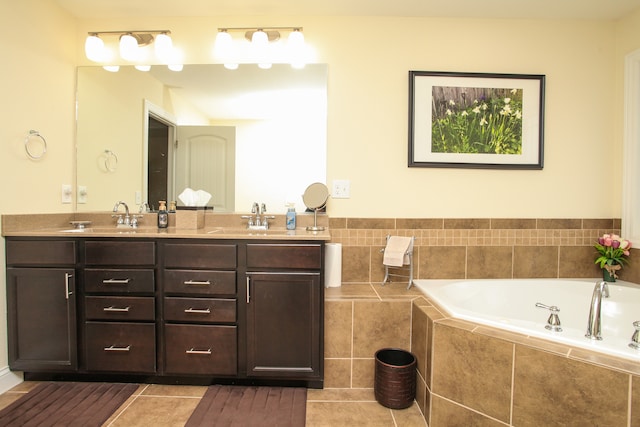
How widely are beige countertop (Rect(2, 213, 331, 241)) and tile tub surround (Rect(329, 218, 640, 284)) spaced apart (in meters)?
0.31

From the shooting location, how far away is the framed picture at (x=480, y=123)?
217 cm

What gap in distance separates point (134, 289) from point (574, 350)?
202 centimetres

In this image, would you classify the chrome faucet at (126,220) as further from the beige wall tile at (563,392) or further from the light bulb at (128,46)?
the beige wall tile at (563,392)

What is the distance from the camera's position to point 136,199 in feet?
7.37

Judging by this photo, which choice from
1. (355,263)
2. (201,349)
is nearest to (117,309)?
(201,349)

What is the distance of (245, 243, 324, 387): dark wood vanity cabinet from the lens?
1.72 m

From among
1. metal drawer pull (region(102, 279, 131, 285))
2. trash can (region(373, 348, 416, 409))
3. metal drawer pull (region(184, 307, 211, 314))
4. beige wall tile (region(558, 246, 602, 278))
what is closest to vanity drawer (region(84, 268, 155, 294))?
metal drawer pull (region(102, 279, 131, 285))

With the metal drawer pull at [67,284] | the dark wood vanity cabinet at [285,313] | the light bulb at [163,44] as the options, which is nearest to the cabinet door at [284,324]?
the dark wood vanity cabinet at [285,313]

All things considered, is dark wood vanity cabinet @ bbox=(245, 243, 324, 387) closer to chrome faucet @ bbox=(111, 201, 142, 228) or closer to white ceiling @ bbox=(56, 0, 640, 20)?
chrome faucet @ bbox=(111, 201, 142, 228)

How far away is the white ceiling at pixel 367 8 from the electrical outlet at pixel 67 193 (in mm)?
1159

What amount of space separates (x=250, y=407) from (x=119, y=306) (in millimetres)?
881

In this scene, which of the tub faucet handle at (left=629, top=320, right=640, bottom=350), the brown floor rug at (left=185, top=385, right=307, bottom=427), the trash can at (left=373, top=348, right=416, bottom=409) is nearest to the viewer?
the tub faucet handle at (left=629, top=320, right=640, bottom=350)

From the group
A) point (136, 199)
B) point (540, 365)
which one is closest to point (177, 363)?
point (136, 199)

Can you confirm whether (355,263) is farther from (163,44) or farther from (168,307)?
(163,44)
